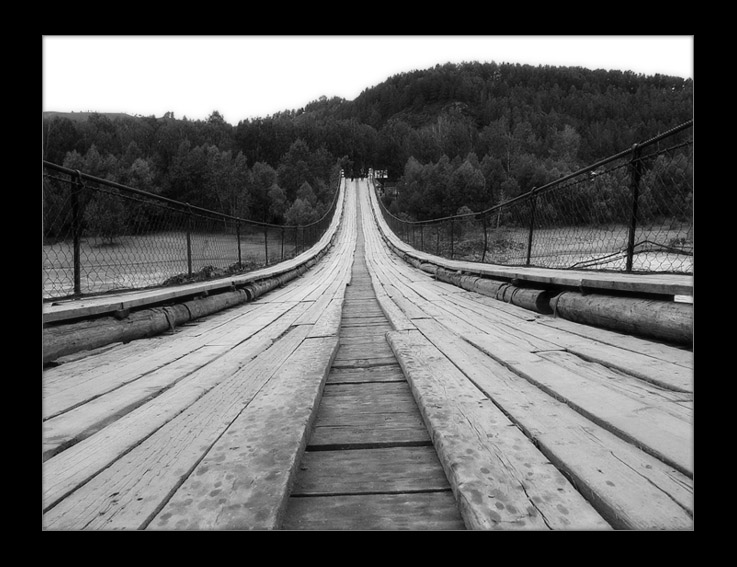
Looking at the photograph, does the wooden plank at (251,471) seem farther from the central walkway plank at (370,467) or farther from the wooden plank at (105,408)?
the wooden plank at (105,408)

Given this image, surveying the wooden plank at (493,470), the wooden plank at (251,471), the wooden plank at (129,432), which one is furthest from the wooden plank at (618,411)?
the wooden plank at (129,432)

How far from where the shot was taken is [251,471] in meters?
0.90

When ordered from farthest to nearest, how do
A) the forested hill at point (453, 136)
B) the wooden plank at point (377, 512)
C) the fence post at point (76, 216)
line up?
the forested hill at point (453, 136) < the fence post at point (76, 216) < the wooden plank at point (377, 512)

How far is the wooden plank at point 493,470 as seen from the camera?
736 mm

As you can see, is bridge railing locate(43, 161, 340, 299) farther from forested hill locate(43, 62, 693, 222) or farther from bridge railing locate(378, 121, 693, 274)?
forested hill locate(43, 62, 693, 222)

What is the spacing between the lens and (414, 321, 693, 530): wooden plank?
2.39ft

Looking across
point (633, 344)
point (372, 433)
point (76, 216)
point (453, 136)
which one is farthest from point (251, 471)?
point (453, 136)

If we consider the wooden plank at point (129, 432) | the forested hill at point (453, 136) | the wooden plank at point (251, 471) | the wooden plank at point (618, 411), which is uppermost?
the forested hill at point (453, 136)

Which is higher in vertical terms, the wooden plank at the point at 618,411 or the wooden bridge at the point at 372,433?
the wooden plank at the point at 618,411

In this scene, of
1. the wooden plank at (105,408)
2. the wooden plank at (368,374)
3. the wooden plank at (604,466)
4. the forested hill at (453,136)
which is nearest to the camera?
the wooden plank at (604,466)

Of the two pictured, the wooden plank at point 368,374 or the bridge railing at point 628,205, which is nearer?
the wooden plank at point 368,374

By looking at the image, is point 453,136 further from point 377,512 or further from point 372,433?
point 377,512

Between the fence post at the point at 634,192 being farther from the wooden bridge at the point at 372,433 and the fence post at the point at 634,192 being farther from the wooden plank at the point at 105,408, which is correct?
the wooden plank at the point at 105,408

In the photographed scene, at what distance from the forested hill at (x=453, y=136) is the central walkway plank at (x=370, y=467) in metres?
33.0
